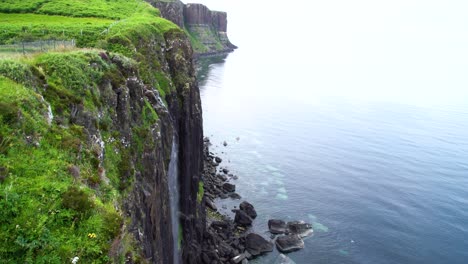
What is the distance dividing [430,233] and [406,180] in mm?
22539

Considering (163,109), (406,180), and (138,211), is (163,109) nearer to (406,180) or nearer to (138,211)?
(138,211)

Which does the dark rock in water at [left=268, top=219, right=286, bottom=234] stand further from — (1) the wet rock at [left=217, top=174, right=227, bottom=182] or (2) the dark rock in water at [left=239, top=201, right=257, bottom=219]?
(1) the wet rock at [left=217, top=174, right=227, bottom=182]

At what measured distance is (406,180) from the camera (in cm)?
8225

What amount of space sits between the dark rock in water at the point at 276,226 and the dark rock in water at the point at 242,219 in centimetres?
367

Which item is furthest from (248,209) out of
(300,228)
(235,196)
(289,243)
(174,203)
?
(174,203)

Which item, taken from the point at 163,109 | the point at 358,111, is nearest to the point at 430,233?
the point at 163,109

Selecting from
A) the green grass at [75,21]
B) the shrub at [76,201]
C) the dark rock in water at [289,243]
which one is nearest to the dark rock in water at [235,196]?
the dark rock in water at [289,243]

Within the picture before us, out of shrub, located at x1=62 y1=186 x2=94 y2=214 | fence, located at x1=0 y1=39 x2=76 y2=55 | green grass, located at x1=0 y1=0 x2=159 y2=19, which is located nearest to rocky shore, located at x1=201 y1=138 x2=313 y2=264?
fence, located at x1=0 y1=39 x2=76 y2=55

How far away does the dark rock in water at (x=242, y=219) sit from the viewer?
59.9 metres

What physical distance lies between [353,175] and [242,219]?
36947mm

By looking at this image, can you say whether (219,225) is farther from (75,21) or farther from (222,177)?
(75,21)

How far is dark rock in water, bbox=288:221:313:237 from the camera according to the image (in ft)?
193

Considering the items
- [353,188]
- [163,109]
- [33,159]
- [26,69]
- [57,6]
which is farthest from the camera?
[353,188]

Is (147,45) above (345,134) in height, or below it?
above
